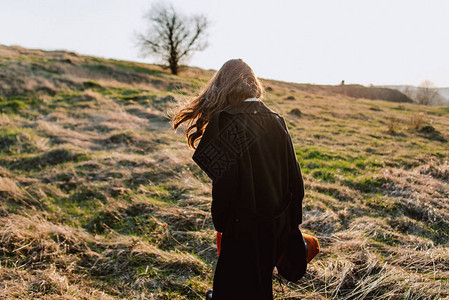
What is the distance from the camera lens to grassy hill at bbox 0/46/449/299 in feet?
8.59

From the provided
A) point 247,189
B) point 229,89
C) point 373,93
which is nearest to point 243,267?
point 247,189

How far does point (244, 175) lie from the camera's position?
1.74m

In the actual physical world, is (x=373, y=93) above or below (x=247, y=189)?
above

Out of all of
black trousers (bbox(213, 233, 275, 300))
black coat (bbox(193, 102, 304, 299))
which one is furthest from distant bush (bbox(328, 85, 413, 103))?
black trousers (bbox(213, 233, 275, 300))

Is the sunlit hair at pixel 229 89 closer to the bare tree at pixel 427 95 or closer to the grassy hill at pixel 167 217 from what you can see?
the grassy hill at pixel 167 217

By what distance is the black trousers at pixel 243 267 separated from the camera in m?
1.80

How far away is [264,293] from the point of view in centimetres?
189

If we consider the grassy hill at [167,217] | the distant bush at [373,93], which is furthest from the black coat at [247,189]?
the distant bush at [373,93]

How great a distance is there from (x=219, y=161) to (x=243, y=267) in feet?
2.68

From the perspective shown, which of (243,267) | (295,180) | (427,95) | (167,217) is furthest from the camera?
(427,95)

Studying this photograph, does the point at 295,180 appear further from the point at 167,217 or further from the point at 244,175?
the point at 167,217

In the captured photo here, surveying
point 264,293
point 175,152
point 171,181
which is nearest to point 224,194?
point 264,293

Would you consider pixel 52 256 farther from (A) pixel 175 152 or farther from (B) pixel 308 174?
(B) pixel 308 174

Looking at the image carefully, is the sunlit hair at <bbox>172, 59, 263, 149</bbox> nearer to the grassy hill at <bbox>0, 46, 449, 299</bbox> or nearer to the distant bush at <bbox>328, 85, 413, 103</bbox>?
the grassy hill at <bbox>0, 46, 449, 299</bbox>
